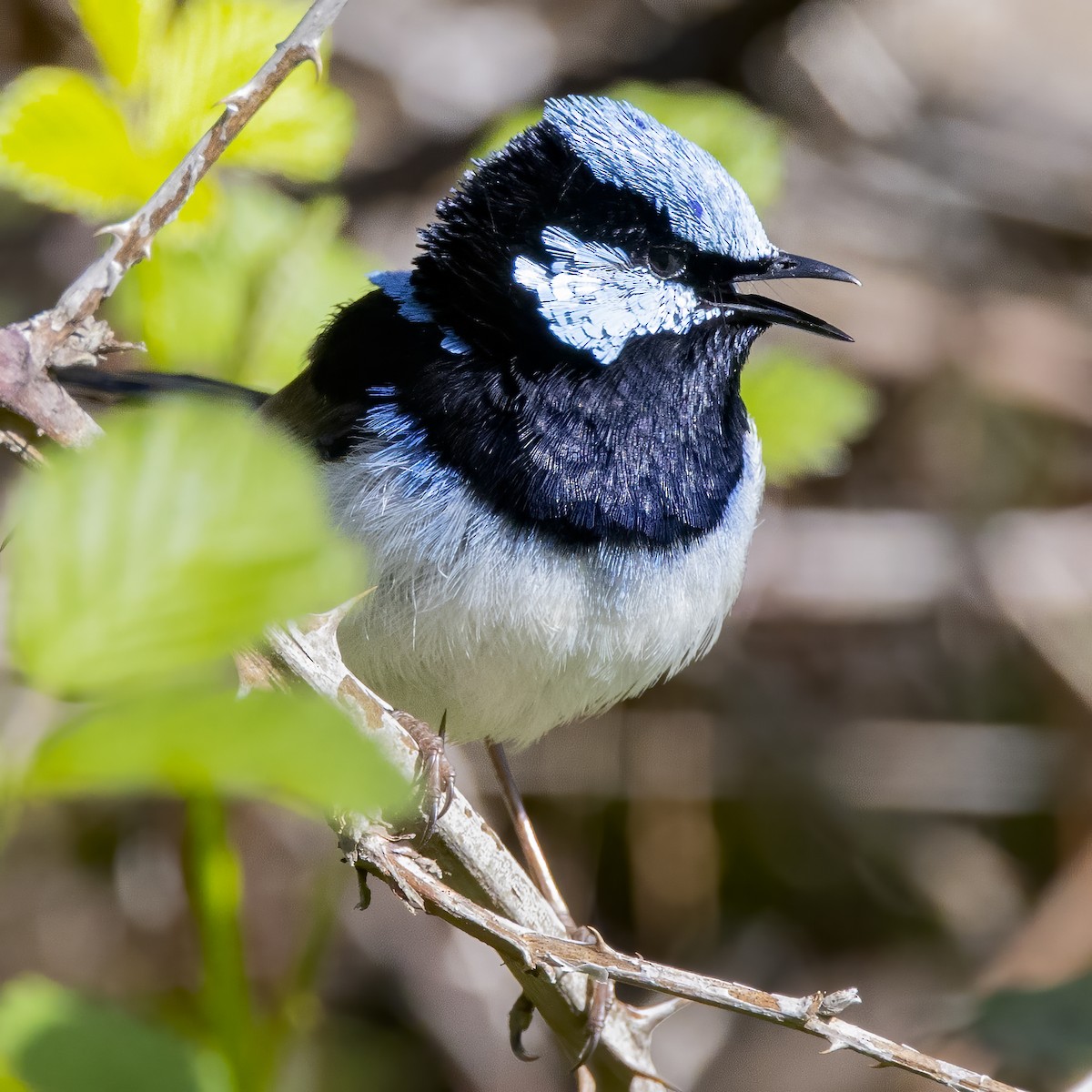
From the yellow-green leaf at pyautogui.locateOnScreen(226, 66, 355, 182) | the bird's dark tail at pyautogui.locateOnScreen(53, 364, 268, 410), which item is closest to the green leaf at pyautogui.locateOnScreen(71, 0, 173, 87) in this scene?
the yellow-green leaf at pyautogui.locateOnScreen(226, 66, 355, 182)

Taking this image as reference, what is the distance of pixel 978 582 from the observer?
4.69 m

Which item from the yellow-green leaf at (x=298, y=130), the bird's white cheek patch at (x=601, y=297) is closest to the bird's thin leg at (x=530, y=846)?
the bird's white cheek patch at (x=601, y=297)

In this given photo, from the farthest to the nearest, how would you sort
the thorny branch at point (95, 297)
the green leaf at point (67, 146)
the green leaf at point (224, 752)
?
the green leaf at point (67, 146)
the thorny branch at point (95, 297)
the green leaf at point (224, 752)

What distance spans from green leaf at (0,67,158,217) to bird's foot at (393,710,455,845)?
988 mm

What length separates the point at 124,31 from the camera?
6.67 ft

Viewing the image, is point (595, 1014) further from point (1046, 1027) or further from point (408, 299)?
point (408, 299)

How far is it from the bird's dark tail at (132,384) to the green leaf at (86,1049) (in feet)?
5.26

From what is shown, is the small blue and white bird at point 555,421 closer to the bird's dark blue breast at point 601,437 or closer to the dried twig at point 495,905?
the bird's dark blue breast at point 601,437

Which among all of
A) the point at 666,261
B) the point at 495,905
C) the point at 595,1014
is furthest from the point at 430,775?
the point at 666,261

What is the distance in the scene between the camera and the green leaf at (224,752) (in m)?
0.63

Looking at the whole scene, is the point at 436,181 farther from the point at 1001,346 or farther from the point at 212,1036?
the point at 212,1036

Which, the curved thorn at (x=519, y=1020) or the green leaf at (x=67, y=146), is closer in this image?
the green leaf at (x=67, y=146)

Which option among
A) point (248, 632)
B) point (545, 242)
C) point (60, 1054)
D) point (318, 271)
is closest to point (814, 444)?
point (545, 242)

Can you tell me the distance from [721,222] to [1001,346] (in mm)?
2959
